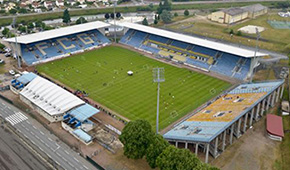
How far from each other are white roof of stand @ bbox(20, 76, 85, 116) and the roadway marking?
3.96 meters

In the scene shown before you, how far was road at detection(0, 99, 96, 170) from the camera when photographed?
47.7 metres

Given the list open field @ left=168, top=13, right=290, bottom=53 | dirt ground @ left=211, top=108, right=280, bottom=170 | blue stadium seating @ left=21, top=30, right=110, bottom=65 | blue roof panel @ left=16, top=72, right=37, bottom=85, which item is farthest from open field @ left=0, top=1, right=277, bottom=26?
dirt ground @ left=211, top=108, right=280, bottom=170

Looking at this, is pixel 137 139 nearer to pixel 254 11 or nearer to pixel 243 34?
pixel 243 34

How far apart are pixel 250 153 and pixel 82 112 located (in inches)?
1350

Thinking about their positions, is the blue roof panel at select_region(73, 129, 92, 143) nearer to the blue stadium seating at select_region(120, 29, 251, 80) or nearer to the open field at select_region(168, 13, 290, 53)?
the blue stadium seating at select_region(120, 29, 251, 80)

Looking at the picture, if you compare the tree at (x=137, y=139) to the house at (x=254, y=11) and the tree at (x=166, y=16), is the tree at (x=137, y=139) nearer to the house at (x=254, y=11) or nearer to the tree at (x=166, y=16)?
the tree at (x=166, y=16)

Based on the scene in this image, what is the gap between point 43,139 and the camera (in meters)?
53.8

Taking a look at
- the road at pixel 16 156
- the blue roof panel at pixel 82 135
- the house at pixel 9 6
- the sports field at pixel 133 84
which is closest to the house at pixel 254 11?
the sports field at pixel 133 84

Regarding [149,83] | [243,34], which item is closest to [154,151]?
[149,83]

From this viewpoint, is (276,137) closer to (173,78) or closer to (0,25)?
(173,78)

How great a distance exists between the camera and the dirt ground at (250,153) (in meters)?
47.2

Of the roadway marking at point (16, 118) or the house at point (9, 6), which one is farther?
the house at point (9, 6)

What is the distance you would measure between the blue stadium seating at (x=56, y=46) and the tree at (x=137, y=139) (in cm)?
5748

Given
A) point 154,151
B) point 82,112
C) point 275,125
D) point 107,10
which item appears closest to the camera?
point 154,151
